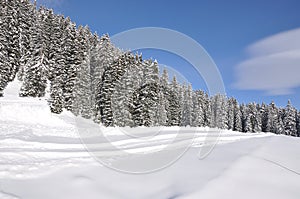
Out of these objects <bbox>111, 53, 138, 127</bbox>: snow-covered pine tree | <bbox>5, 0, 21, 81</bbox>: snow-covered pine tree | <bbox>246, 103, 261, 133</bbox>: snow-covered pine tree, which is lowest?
<bbox>111, 53, 138, 127</bbox>: snow-covered pine tree

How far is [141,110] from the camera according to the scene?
40.5 meters

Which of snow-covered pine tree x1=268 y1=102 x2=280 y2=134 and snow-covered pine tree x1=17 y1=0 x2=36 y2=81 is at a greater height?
snow-covered pine tree x1=17 y1=0 x2=36 y2=81

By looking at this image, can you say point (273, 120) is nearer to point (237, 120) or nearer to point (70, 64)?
point (237, 120)

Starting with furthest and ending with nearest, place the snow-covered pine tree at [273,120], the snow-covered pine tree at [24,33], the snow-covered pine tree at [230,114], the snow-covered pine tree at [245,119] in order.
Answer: the snow-covered pine tree at [230,114] → the snow-covered pine tree at [245,119] → the snow-covered pine tree at [273,120] → the snow-covered pine tree at [24,33]

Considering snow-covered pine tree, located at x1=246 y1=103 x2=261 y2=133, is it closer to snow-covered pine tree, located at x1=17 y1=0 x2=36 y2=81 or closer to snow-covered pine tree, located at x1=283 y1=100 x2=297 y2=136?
snow-covered pine tree, located at x1=283 y1=100 x2=297 y2=136

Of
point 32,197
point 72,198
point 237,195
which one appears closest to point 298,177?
point 237,195

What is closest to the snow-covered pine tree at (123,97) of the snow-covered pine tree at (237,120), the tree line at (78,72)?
the tree line at (78,72)

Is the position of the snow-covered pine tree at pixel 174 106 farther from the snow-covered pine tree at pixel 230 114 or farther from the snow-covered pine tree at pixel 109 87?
the snow-covered pine tree at pixel 230 114

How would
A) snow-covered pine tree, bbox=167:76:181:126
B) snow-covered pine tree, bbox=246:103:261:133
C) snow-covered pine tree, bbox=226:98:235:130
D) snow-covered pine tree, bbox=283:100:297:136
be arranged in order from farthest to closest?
snow-covered pine tree, bbox=226:98:235:130, snow-covered pine tree, bbox=246:103:261:133, snow-covered pine tree, bbox=283:100:297:136, snow-covered pine tree, bbox=167:76:181:126

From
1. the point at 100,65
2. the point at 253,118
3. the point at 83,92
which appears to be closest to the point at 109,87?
the point at 100,65

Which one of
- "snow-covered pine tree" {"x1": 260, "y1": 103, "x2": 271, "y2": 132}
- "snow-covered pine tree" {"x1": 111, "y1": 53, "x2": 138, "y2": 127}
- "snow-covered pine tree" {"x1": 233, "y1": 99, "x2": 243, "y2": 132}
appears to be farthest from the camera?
"snow-covered pine tree" {"x1": 233, "y1": 99, "x2": 243, "y2": 132}

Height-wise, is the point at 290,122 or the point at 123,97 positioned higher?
the point at 290,122

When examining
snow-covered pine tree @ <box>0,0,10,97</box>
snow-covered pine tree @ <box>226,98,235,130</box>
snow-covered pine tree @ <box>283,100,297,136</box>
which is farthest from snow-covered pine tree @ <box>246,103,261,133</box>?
snow-covered pine tree @ <box>0,0,10,97</box>

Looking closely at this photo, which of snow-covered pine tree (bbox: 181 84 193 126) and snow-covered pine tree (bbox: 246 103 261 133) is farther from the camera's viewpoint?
snow-covered pine tree (bbox: 246 103 261 133)
